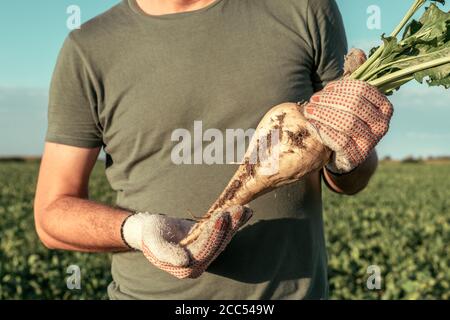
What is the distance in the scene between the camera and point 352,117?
2.41 m

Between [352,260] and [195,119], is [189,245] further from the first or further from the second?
[352,260]

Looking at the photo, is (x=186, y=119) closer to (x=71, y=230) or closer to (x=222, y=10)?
(x=222, y=10)

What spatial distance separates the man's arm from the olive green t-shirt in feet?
0.30

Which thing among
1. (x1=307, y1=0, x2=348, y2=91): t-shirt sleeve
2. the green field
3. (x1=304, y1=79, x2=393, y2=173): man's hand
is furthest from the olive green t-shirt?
the green field

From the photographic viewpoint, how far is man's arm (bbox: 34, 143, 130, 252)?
2.70 metres

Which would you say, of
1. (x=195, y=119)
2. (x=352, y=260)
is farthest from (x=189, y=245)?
(x=352, y=260)

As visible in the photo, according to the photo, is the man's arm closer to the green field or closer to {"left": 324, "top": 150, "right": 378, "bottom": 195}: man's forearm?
{"left": 324, "top": 150, "right": 378, "bottom": 195}: man's forearm

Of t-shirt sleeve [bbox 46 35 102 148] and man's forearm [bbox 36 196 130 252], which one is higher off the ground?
t-shirt sleeve [bbox 46 35 102 148]

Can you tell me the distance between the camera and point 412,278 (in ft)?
23.7

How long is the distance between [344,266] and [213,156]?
5.13 metres

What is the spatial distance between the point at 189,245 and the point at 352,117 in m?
0.78

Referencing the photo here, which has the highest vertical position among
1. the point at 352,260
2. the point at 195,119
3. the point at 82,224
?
the point at 195,119
